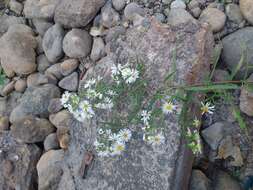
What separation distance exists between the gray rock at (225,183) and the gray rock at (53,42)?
63.9 inches

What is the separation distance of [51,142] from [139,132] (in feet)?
2.68

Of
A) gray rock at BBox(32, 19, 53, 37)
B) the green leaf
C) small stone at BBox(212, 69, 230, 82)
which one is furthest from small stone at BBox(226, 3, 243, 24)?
gray rock at BBox(32, 19, 53, 37)

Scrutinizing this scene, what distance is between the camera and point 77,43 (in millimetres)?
3182

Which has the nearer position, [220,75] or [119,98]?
[119,98]

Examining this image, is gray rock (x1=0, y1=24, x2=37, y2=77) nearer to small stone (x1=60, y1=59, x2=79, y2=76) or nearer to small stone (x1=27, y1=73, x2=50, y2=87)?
small stone (x1=27, y1=73, x2=50, y2=87)

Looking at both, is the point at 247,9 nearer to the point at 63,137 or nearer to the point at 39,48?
the point at 63,137

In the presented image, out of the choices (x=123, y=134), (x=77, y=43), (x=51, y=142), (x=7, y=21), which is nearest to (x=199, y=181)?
(x=123, y=134)

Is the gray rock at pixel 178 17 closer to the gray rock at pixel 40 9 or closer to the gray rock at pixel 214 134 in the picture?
the gray rock at pixel 214 134

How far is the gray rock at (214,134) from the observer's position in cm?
263

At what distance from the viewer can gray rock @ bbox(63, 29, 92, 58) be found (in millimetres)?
3188

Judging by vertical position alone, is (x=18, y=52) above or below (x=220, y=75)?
below

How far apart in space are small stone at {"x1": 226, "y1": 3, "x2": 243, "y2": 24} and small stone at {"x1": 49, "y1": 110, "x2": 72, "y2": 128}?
4.53ft

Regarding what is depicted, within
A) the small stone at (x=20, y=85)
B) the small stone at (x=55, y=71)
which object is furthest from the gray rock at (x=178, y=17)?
the small stone at (x=20, y=85)

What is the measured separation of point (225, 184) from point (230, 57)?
2.76ft
